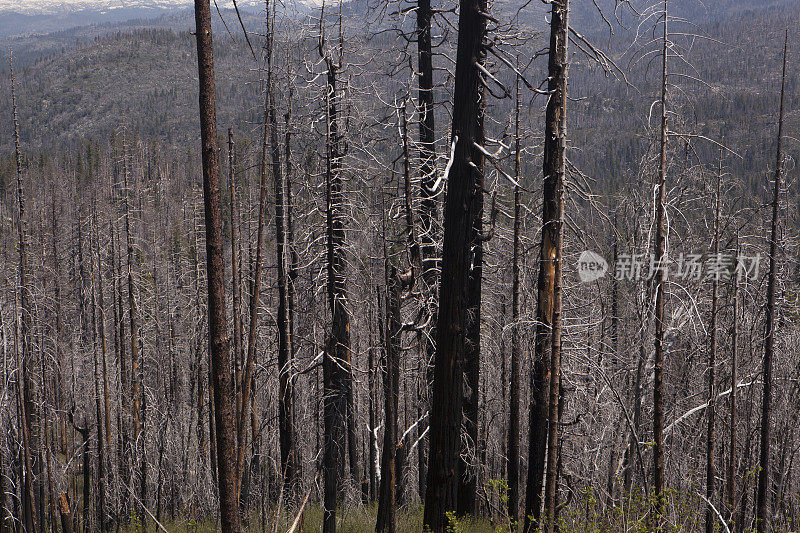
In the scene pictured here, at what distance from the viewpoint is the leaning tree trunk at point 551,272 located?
653cm

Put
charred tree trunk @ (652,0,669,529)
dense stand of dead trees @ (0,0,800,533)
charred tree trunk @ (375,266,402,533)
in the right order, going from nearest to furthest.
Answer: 1. dense stand of dead trees @ (0,0,800,533)
2. charred tree trunk @ (375,266,402,533)
3. charred tree trunk @ (652,0,669,529)

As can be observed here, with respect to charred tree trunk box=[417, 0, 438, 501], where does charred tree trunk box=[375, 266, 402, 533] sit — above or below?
below

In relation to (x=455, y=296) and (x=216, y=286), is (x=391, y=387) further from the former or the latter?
(x=216, y=286)

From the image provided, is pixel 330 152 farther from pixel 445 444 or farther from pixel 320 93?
pixel 445 444

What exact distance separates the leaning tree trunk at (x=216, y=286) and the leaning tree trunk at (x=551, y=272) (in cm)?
346

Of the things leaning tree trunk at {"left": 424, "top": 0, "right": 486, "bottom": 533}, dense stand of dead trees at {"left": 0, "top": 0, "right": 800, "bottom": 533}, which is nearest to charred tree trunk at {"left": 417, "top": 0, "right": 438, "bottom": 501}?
dense stand of dead trees at {"left": 0, "top": 0, "right": 800, "bottom": 533}

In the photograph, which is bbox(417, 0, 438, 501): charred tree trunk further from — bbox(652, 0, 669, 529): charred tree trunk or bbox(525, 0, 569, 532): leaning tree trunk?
bbox(652, 0, 669, 529): charred tree trunk

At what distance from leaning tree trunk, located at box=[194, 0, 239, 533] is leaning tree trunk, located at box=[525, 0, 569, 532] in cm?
346

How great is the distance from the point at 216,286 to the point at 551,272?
4.21 m

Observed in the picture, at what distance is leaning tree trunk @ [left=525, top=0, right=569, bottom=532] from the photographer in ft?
21.4

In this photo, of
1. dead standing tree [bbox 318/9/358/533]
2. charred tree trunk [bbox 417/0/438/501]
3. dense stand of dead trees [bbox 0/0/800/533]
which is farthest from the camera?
dead standing tree [bbox 318/9/358/533]

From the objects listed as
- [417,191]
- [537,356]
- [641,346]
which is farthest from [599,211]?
[641,346]

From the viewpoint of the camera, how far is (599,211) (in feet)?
21.9

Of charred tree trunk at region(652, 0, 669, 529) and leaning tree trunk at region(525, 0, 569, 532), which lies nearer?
leaning tree trunk at region(525, 0, 569, 532)
